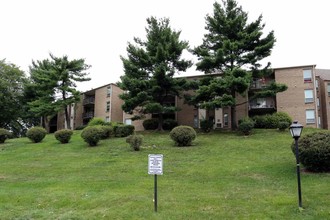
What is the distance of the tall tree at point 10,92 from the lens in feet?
151

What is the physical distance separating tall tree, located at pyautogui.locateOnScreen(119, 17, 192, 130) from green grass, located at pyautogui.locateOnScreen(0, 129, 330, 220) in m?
9.06

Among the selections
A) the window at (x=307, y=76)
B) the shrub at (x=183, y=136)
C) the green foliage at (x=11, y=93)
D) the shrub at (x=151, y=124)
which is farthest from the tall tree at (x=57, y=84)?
the window at (x=307, y=76)

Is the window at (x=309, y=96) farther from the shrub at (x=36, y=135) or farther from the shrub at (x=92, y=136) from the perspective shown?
the shrub at (x=36, y=135)

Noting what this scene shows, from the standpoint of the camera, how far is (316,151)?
12.4 meters

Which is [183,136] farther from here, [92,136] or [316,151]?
[316,151]

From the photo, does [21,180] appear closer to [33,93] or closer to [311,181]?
[311,181]

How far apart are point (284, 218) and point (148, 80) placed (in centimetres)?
2427

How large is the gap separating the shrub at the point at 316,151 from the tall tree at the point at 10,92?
42.9 meters

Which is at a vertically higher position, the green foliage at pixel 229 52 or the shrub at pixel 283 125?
the green foliage at pixel 229 52

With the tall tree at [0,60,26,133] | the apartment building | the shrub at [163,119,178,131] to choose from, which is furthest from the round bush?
the tall tree at [0,60,26,133]

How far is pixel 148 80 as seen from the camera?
3103cm

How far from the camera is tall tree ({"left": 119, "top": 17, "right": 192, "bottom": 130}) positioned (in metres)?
30.4

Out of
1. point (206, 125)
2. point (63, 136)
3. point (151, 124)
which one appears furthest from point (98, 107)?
point (206, 125)

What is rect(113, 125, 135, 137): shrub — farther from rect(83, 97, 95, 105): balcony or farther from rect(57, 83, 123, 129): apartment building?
rect(83, 97, 95, 105): balcony
